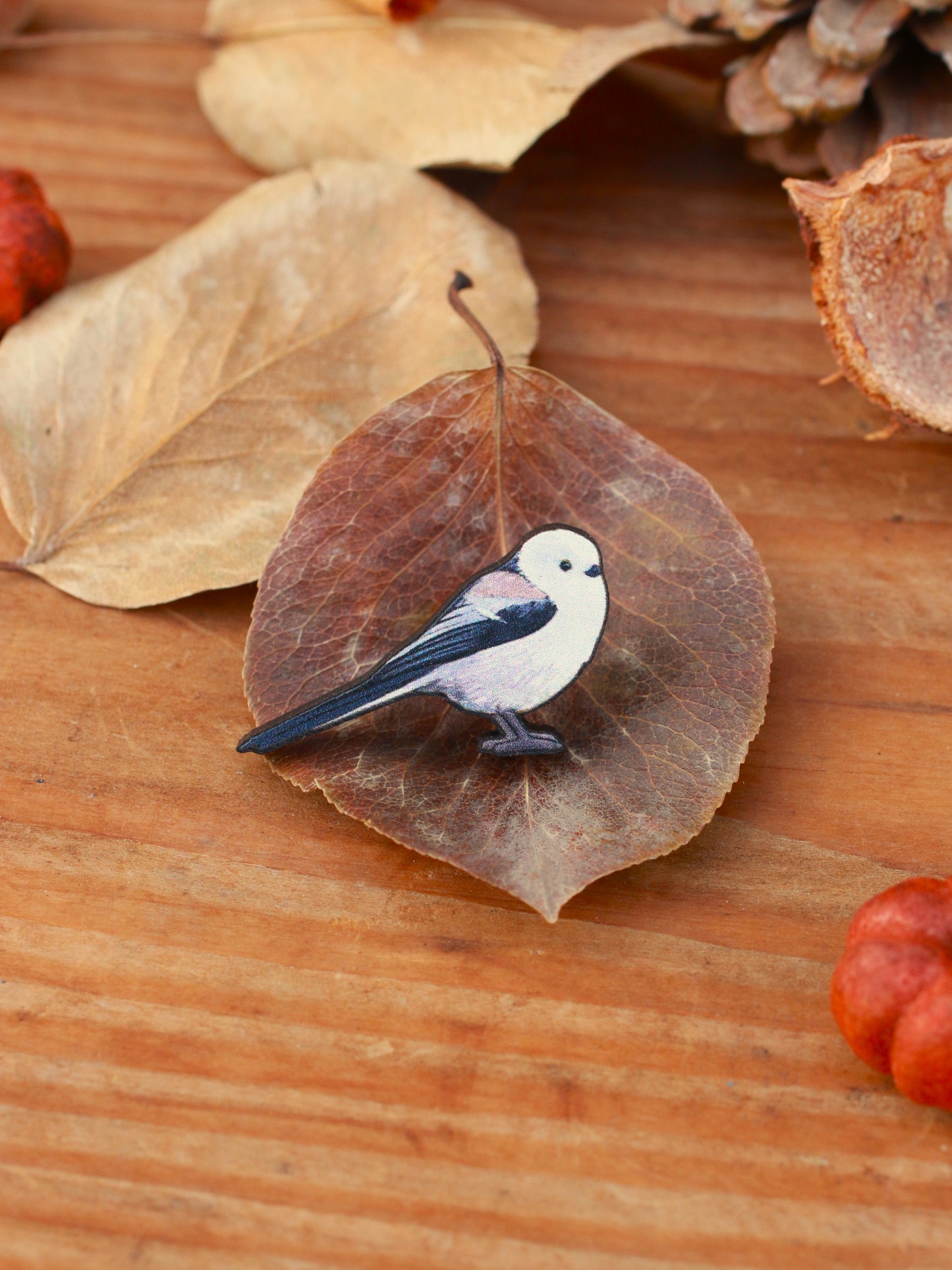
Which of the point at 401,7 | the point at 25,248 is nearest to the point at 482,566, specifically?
the point at 25,248

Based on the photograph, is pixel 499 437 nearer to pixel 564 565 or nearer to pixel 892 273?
pixel 564 565

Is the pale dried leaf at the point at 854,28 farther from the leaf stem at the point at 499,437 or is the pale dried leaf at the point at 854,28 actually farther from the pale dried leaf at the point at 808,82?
the leaf stem at the point at 499,437

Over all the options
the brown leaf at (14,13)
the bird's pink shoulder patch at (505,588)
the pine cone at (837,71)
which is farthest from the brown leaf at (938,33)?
the brown leaf at (14,13)

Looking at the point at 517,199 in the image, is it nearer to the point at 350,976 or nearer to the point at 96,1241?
the point at 350,976

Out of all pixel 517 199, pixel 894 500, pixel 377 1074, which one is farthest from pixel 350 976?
pixel 517 199

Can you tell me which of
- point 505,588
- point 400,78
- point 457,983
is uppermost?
point 400,78

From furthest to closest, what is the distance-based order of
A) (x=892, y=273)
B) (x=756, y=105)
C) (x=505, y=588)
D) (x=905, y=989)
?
(x=756, y=105) → (x=892, y=273) → (x=505, y=588) → (x=905, y=989)
